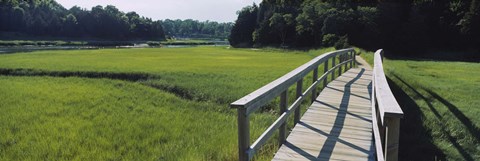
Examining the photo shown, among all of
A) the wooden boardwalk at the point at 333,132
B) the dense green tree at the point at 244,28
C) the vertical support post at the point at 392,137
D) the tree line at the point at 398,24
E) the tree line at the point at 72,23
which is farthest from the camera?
the tree line at the point at 72,23

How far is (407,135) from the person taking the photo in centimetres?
959

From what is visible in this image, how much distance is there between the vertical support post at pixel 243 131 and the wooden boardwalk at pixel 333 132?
1099mm

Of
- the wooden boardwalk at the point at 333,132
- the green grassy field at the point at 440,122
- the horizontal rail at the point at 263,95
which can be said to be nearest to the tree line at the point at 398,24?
the green grassy field at the point at 440,122

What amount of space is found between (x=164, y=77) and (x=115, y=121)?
8.61 metres

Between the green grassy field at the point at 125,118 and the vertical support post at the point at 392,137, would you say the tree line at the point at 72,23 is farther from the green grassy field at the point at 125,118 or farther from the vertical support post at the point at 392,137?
the vertical support post at the point at 392,137

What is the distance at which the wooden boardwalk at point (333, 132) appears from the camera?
218 inches

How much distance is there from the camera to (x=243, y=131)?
421cm

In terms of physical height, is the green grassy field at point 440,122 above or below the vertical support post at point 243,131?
below

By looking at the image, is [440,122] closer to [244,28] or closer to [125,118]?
[125,118]

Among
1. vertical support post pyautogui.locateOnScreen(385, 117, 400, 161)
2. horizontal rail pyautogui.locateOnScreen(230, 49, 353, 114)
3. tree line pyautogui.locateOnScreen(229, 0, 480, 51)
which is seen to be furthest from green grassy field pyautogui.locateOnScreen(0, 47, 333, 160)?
tree line pyautogui.locateOnScreen(229, 0, 480, 51)

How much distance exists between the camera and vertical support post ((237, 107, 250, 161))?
411 centimetres

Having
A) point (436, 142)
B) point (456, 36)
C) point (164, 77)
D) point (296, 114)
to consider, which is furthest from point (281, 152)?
point (456, 36)

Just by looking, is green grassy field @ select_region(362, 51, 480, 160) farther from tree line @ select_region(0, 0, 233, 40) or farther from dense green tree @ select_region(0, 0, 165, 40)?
dense green tree @ select_region(0, 0, 165, 40)

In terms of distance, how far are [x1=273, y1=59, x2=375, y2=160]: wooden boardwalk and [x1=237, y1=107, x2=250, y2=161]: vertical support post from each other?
1.10 m
